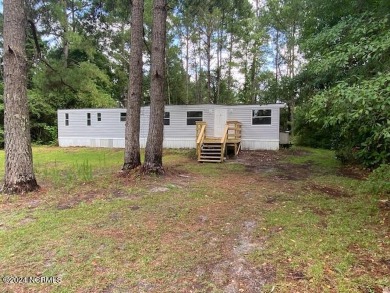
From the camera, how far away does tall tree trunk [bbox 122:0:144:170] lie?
23.8 ft

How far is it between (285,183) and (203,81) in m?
19.6

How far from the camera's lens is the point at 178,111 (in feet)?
48.3

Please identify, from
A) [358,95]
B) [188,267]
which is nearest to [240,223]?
[188,267]

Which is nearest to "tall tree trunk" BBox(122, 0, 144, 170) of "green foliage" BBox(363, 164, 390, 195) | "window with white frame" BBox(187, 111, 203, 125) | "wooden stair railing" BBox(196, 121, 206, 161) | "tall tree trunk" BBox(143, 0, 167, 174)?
"tall tree trunk" BBox(143, 0, 167, 174)

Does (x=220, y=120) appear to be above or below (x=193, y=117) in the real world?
below

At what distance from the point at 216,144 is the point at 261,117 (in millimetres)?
3407

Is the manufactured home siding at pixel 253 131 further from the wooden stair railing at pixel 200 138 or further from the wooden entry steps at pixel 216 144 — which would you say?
the wooden stair railing at pixel 200 138

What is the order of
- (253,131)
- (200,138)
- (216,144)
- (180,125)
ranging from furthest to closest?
(180,125), (253,131), (216,144), (200,138)

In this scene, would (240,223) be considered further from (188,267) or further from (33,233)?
(33,233)

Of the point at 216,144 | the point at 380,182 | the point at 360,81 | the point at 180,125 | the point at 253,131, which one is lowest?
the point at 380,182

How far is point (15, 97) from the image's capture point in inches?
201

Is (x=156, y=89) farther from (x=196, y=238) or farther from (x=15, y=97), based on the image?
(x=196, y=238)

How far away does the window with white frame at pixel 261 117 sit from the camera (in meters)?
13.4

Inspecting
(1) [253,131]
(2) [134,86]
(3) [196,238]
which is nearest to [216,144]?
(1) [253,131]
